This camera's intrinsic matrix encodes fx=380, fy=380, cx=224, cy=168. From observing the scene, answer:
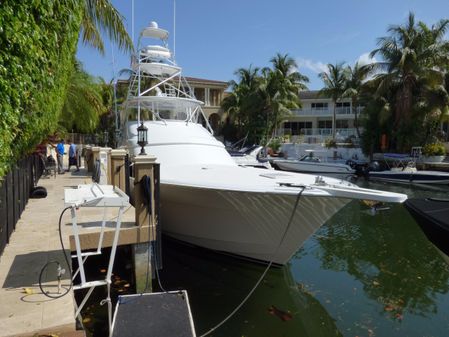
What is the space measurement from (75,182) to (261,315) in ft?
30.6

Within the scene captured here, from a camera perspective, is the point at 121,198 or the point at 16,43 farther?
the point at 121,198

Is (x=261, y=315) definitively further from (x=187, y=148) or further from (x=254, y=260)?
(x=187, y=148)

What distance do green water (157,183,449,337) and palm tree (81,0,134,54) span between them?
238 inches

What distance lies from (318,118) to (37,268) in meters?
→ 46.3

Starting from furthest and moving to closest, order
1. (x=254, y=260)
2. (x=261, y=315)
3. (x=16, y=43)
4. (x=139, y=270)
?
(x=254, y=260) < (x=139, y=270) < (x=261, y=315) < (x=16, y=43)

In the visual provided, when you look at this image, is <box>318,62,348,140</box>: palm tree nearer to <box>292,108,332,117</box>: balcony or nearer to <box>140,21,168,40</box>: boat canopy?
<box>292,108,332,117</box>: balcony

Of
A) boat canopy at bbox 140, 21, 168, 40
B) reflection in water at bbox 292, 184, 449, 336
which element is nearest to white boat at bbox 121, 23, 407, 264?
reflection in water at bbox 292, 184, 449, 336

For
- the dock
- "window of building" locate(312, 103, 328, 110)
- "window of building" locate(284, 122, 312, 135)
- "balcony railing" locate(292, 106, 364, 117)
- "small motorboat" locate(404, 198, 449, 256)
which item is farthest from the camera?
"window of building" locate(312, 103, 328, 110)

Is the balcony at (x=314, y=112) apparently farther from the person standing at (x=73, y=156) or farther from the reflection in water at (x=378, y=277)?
the reflection in water at (x=378, y=277)

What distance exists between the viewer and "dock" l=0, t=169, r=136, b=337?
3818 mm

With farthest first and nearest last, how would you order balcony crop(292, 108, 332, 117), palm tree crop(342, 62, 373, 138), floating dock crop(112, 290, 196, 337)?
balcony crop(292, 108, 332, 117) → palm tree crop(342, 62, 373, 138) → floating dock crop(112, 290, 196, 337)

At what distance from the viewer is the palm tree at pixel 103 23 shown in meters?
9.92

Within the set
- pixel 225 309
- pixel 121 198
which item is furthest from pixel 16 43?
pixel 225 309

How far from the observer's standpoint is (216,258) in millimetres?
8680
